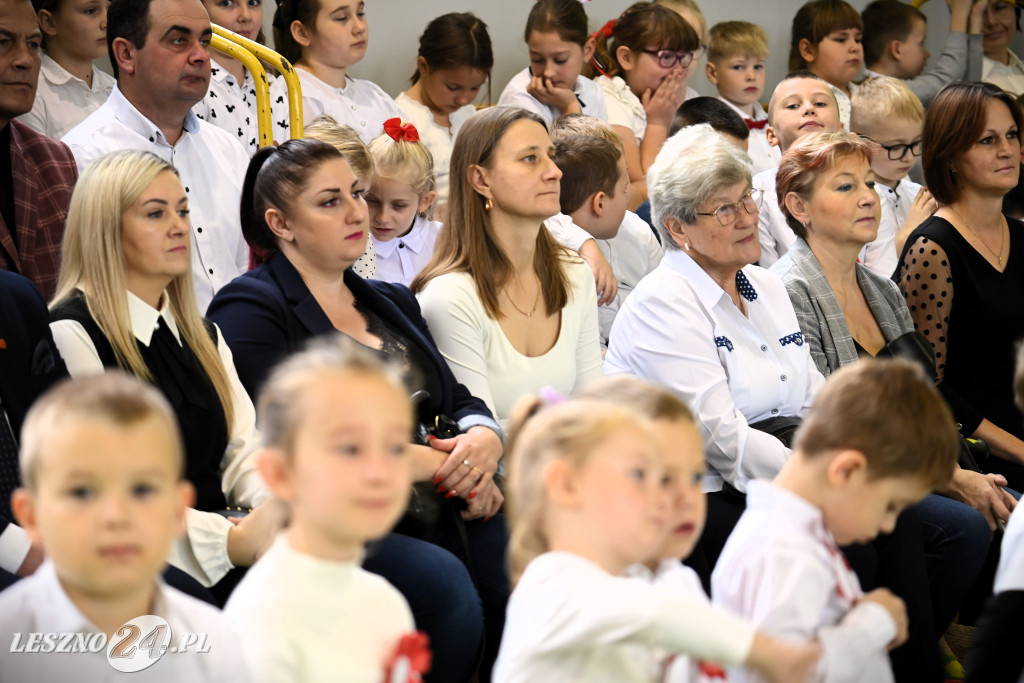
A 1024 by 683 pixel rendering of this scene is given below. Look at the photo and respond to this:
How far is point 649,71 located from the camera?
4727 millimetres

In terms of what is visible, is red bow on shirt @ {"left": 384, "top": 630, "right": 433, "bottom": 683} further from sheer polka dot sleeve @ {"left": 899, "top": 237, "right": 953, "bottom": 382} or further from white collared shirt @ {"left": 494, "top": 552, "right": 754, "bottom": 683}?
sheer polka dot sleeve @ {"left": 899, "top": 237, "right": 953, "bottom": 382}

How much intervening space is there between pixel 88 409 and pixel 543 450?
51cm

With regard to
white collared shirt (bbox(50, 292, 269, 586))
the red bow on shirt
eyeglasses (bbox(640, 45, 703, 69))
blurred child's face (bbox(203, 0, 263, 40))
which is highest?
eyeglasses (bbox(640, 45, 703, 69))

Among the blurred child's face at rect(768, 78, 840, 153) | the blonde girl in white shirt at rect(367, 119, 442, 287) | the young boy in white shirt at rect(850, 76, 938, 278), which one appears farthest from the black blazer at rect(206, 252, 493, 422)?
the young boy in white shirt at rect(850, 76, 938, 278)

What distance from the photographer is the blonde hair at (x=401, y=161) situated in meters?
3.13

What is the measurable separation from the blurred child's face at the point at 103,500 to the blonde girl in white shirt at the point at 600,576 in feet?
1.42

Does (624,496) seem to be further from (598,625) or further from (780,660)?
(780,660)

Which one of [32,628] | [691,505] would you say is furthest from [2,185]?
[691,505]

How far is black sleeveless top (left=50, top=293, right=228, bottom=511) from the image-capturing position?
185 cm

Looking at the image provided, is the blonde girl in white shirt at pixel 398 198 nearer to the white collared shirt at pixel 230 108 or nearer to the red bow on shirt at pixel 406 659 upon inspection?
the white collared shirt at pixel 230 108

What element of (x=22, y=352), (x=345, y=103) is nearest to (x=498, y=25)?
(x=345, y=103)

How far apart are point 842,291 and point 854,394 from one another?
1.39 m

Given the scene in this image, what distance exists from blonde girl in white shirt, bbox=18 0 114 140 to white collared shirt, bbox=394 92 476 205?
45.7 inches

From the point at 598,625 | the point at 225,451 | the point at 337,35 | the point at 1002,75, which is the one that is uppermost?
the point at 1002,75
